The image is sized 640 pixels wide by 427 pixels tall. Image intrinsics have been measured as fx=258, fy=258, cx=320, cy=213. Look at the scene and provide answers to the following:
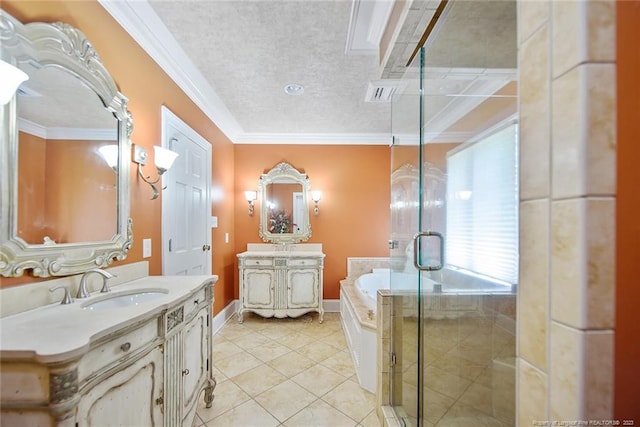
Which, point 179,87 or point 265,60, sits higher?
point 265,60

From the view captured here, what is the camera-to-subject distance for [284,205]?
377 cm

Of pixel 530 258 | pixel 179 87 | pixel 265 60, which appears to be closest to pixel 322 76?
pixel 265 60

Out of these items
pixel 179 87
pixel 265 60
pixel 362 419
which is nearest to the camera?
pixel 362 419

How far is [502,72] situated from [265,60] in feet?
5.33

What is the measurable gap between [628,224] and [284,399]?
210cm

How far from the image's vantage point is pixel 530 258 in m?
0.50

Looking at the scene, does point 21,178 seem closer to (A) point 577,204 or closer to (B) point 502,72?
(A) point 577,204

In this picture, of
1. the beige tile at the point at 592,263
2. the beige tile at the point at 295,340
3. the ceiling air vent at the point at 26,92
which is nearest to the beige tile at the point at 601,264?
the beige tile at the point at 592,263

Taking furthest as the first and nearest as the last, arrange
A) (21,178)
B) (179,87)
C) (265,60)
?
(179,87) → (265,60) → (21,178)

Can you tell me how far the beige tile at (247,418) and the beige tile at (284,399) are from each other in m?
0.04

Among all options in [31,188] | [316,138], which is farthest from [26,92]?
[316,138]

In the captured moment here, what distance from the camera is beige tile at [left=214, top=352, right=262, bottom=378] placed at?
7.18 feet

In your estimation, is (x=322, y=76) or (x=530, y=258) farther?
(x=322, y=76)

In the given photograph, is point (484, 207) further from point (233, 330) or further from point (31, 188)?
point (233, 330)
